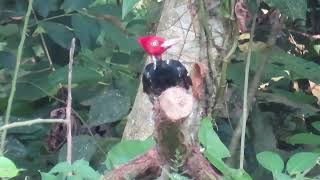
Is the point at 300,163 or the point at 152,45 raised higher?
the point at 152,45

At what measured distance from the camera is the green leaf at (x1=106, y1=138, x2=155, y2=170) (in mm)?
1059

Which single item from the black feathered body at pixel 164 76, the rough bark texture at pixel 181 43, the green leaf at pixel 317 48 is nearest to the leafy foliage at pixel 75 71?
the rough bark texture at pixel 181 43

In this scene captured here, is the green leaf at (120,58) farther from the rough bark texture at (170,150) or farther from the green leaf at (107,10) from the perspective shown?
the rough bark texture at (170,150)

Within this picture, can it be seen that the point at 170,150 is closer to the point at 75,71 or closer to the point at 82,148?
the point at 82,148

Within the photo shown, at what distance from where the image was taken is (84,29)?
5.58 feet

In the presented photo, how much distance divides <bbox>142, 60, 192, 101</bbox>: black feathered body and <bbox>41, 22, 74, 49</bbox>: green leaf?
0.46 m

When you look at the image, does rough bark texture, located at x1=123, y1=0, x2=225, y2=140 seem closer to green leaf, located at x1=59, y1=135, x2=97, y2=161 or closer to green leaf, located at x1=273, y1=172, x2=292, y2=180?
green leaf, located at x1=59, y1=135, x2=97, y2=161

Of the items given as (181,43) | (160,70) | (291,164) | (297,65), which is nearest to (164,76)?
(160,70)

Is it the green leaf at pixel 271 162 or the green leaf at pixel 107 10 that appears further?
the green leaf at pixel 107 10

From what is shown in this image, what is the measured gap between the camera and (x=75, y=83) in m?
1.74

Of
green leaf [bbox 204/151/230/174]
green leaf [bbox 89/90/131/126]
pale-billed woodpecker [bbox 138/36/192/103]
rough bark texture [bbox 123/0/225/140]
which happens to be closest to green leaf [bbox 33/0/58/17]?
green leaf [bbox 89/90/131/126]

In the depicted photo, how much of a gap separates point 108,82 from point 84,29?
0.14 metres

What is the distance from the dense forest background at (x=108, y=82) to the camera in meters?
1.62

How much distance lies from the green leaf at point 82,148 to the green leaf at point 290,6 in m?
0.46
